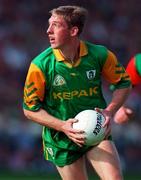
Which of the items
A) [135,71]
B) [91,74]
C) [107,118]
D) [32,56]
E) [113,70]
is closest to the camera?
[107,118]

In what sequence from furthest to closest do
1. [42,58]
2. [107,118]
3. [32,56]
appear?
[32,56]
[42,58]
[107,118]

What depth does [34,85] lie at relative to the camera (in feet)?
21.7

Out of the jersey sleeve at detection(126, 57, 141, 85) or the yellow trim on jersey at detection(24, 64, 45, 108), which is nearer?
the yellow trim on jersey at detection(24, 64, 45, 108)

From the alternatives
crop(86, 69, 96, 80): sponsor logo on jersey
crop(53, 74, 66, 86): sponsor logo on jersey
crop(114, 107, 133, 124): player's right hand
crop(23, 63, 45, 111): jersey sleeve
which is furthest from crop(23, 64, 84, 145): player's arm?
crop(114, 107, 133, 124): player's right hand

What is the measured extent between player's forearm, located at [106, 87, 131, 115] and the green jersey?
0.38ft

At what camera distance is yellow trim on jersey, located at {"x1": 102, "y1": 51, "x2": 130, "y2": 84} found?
6.85m

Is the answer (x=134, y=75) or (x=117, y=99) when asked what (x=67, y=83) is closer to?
(x=117, y=99)

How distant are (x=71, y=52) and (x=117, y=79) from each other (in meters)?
0.49

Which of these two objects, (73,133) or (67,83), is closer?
(73,133)

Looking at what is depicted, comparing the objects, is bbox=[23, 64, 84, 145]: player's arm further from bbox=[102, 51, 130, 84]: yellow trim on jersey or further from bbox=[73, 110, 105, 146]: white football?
bbox=[102, 51, 130, 84]: yellow trim on jersey

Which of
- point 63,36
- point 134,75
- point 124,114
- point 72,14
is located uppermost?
point 72,14

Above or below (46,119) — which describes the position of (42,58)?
above

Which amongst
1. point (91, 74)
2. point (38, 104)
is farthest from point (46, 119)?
point (91, 74)

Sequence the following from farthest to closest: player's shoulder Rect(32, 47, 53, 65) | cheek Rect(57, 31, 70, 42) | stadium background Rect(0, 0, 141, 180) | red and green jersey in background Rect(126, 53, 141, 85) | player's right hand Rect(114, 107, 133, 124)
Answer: stadium background Rect(0, 0, 141, 180) < red and green jersey in background Rect(126, 53, 141, 85) < player's right hand Rect(114, 107, 133, 124) < cheek Rect(57, 31, 70, 42) < player's shoulder Rect(32, 47, 53, 65)
